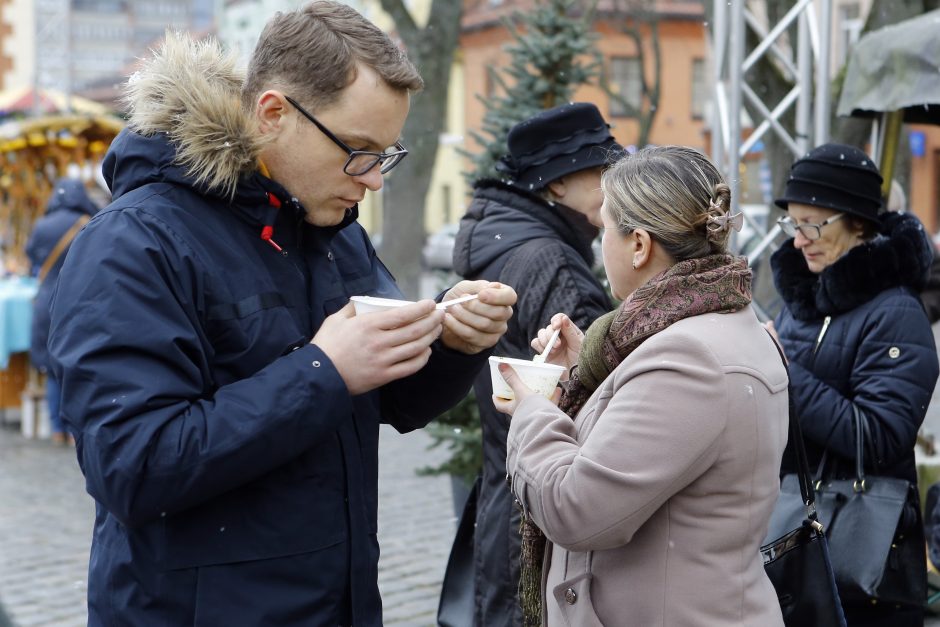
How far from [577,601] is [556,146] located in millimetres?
1857

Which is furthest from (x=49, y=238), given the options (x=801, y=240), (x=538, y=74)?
(x=801, y=240)

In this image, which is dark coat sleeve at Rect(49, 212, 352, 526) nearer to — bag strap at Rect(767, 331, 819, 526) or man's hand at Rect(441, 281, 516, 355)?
man's hand at Rect(441, 281, 516, 355)

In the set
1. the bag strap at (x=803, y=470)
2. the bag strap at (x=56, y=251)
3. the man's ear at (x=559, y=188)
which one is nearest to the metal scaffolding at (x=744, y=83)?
the man's ear at (x=559, y=188)

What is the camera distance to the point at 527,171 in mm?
3838

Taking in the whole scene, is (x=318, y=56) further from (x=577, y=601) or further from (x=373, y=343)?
(x=577, y=601)

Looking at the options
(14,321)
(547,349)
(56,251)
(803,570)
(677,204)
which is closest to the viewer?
(677,204)

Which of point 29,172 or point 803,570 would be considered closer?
point 803,570

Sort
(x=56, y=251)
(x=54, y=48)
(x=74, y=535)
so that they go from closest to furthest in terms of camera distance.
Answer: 1. (x=74, y=535)
2. (x=56, y=251)
3. (x=54, y=48)

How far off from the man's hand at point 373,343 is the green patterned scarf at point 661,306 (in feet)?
→ 1.85

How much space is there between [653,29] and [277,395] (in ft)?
70.2

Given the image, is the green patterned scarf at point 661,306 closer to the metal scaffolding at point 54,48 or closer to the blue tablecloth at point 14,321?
the blue tablecloth at point 14,321

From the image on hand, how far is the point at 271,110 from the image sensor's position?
216 cm

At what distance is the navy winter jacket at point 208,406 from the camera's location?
186 centimetres

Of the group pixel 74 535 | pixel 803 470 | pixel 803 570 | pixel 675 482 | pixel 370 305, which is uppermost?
pixel 370 305
